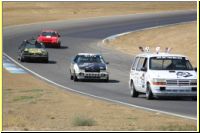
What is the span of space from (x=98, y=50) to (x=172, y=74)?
109 feet

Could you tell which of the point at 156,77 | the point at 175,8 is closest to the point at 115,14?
the point at 175,8

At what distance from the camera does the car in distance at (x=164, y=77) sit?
23.1m

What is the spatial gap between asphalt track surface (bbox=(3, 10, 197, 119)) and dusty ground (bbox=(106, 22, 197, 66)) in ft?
7.24

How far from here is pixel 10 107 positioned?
76.5 feet

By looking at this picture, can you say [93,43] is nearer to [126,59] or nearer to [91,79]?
[126,59]

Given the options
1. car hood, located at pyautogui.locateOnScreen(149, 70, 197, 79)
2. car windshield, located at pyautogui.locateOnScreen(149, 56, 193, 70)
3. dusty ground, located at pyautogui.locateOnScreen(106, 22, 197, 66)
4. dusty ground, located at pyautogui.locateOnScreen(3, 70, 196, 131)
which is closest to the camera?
dusty ground, located at pyautogui.locateOnScreen(3, 70, 196, 131)

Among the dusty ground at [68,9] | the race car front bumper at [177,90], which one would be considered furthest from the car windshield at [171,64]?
the dusty ground at [68,9]

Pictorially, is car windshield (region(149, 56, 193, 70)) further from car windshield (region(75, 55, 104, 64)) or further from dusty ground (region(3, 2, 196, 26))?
dusty ground (region(3, 2, 196, 26))

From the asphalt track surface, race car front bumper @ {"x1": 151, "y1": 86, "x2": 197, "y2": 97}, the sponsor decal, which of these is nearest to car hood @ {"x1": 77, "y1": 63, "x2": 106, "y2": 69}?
the asphalt track surface

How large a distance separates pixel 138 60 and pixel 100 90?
13.7ft

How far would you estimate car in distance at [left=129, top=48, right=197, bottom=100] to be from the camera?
23.1 metres

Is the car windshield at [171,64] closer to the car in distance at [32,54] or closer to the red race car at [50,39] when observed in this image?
the car in distance at [32,54]

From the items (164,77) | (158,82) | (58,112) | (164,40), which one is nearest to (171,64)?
(164,77)

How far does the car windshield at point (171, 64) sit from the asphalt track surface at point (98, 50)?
1.16 metres
